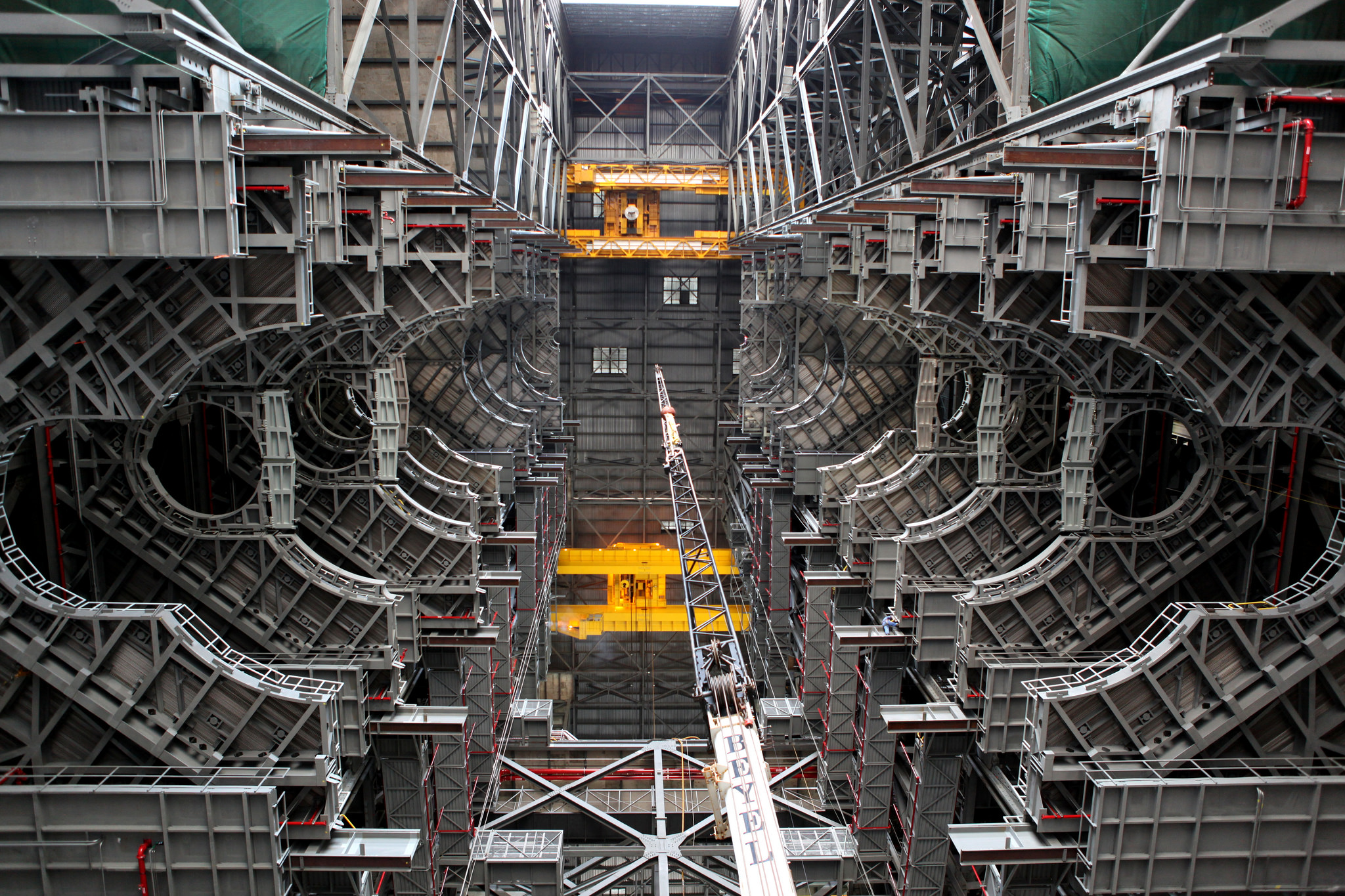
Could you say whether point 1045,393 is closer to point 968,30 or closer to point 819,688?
point 968,30

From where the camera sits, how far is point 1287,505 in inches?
404

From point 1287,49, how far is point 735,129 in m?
26.9

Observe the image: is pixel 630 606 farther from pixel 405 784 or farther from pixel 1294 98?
pixel 1294 98

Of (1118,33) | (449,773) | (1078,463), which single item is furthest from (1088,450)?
(449,773)

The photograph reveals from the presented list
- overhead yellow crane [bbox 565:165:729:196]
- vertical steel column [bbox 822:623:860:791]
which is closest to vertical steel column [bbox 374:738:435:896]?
vertical steel column [bbox 822:623:860:791]

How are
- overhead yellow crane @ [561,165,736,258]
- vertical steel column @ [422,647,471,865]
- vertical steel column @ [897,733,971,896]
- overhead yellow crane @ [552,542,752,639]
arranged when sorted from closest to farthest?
vertical steel column @ [897,733,971,896] < vertical steel column @ [422,647,471,865] < overhead yellow crane @ [552,542,752,639] < overhead yellow crane @ [561,165,736,258]

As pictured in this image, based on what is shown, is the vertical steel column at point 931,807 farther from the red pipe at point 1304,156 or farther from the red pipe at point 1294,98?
the red pipe at point 1294,98

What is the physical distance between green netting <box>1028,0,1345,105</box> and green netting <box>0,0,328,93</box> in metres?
8.34

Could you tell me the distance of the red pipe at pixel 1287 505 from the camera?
10.1m

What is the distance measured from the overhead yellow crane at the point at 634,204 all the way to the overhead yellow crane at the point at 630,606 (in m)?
11.8

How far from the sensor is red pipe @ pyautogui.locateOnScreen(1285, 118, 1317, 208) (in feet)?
21.5

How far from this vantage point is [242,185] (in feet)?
22.9

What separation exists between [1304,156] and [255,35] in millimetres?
10108

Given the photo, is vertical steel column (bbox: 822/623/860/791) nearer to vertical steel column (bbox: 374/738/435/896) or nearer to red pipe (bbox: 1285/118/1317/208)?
vertical steel column (bbox: 374/738/435/896)
